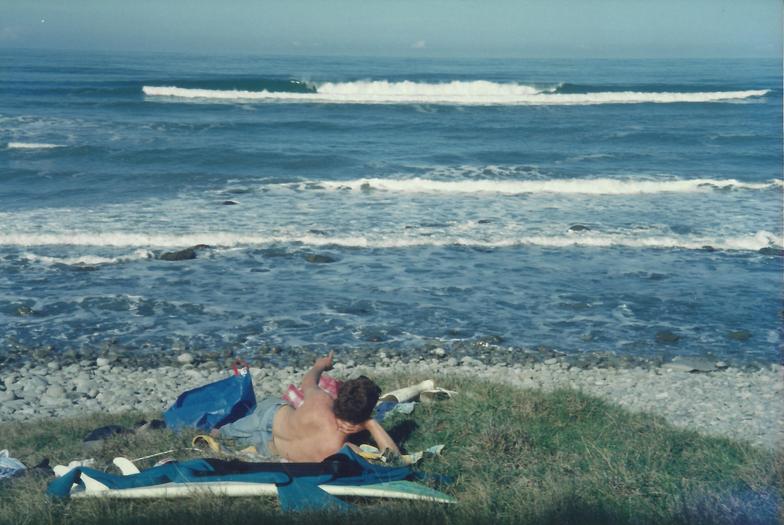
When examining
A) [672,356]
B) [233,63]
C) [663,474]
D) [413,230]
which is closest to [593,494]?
[663,474]

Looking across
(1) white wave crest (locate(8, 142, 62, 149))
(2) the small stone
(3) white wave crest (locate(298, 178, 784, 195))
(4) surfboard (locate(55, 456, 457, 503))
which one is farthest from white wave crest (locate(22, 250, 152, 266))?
(1) white wave crest (locate(8, 142, 62, 149))

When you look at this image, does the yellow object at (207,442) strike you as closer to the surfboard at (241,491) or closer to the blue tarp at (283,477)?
the blue tarp at (283,477)

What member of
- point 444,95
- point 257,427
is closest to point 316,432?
point 257,427

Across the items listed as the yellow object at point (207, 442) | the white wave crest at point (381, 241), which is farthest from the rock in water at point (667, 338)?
the yellow object at point (207, 442)

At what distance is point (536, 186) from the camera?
21297mm

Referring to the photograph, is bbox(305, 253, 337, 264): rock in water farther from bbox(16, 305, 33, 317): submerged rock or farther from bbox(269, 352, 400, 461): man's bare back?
bbox(269, 352, 400, 461): man's bare back

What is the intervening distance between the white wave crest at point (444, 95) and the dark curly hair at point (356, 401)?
3471 centimetres

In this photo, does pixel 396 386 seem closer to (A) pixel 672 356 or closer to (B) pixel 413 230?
(A) pixel 672 356

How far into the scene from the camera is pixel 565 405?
267 inches

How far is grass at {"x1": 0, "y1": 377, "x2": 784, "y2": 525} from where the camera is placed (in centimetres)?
458

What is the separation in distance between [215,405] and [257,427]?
626 mm

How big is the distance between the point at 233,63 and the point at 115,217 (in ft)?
146

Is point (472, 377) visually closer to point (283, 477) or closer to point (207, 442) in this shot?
point (207, 442)

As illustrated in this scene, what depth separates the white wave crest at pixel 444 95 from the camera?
4031cm
